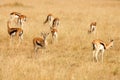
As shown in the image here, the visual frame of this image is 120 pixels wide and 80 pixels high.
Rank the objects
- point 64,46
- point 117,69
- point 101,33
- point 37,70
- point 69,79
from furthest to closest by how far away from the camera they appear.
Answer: point 101,33 < point 64,46 < point 117,69 < point 37,70 < point 69,79

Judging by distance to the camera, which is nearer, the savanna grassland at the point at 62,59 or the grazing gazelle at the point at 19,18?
the savanna grassland at the point at 62,59

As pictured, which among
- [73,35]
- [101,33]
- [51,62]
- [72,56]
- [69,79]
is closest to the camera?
[69,79]

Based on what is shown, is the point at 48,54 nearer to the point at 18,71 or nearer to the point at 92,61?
the point at 92,61

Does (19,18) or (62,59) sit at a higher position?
(19,18)

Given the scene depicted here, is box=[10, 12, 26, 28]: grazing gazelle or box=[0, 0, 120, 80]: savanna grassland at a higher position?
box=[10, 12, 26, 28]: grazing gazelle

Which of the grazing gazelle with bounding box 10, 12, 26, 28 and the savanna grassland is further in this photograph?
the grazing gazelle with bounding box 10, 12, 26, 28

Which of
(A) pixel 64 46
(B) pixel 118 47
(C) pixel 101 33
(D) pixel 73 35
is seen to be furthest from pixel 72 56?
(C) pixel 101 33

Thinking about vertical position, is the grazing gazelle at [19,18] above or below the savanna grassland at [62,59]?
above

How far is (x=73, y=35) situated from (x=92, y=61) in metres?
4.75

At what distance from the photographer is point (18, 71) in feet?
28.3

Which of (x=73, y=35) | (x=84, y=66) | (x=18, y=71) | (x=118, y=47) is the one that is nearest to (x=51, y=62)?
(x=84, y=66)

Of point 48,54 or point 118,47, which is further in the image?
point 118,47

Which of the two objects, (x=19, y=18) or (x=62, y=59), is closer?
(x=62, y=59)

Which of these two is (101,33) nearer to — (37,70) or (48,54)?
(48,54)
